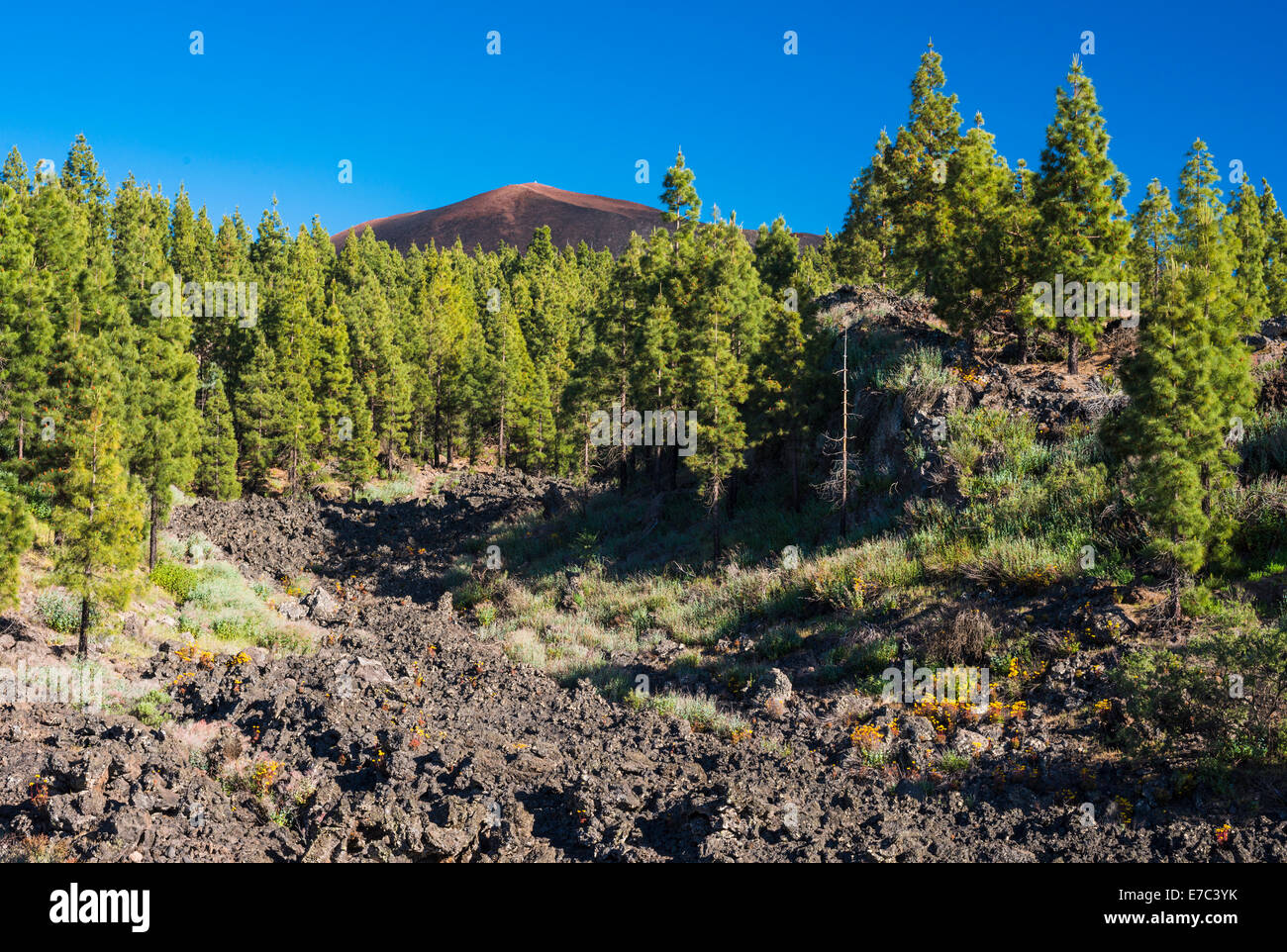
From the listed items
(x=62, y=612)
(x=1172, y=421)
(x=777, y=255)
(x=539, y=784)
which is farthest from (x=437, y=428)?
(x=1172, y=421)

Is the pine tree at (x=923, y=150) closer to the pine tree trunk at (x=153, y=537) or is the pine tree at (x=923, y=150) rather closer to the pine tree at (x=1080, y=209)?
the pine tree at (x=1080, y=209)

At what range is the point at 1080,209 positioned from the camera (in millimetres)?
24375

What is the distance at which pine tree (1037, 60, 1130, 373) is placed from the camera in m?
24.1

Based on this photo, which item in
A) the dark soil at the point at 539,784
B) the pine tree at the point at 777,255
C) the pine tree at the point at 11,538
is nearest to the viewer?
the dark soil at the point at 539,784

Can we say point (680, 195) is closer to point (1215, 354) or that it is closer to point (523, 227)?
point (1215, 354)

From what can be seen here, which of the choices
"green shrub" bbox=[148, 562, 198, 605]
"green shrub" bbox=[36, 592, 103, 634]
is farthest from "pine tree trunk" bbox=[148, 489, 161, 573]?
"green shrub" bbox=[36, 592, 103, 634]

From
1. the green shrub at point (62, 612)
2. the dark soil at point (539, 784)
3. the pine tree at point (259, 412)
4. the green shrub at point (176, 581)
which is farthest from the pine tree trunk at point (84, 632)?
the pine tree at point (259, 412)

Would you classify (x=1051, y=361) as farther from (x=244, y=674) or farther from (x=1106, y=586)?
(x=244, y=674)

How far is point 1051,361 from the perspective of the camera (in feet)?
88.3

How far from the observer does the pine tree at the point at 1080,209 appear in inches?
947

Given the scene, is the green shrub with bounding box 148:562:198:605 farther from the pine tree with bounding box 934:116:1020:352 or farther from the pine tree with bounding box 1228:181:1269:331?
the pine tree with bounding box 1228:181:1269:331

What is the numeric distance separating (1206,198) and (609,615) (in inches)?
797

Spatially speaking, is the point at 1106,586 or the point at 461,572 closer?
the point at 1106,586
